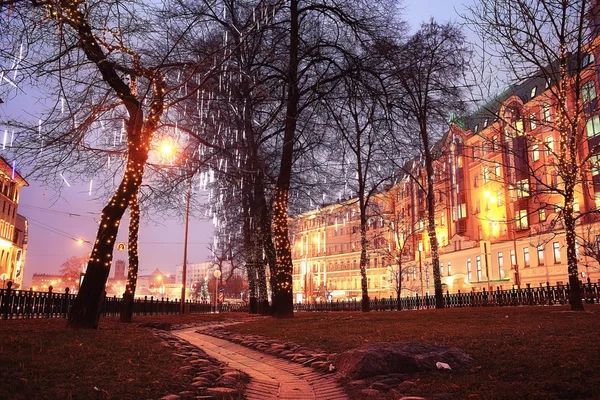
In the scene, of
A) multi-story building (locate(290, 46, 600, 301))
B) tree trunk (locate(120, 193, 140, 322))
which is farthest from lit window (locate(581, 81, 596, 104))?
tree trunk (locate(120, 193, 140, 322))

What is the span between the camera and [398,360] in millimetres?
6648

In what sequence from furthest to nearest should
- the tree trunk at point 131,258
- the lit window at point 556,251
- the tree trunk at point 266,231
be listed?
the lit window at point 556,251 → the tree trunk at point 266,231 → the tree trunk at point 131,258

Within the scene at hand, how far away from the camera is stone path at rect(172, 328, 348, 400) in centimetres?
617

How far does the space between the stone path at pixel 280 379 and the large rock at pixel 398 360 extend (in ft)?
1.33

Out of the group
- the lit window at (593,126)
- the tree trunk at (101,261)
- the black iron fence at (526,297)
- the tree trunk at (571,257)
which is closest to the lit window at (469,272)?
the black iron fence at (526,297)

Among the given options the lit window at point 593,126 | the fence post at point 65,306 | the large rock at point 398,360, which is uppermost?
the lit window at point 593,126

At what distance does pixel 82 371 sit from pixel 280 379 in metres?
3.09

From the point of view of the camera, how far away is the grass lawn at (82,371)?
4.43 metres

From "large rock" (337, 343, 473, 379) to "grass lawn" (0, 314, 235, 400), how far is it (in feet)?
7.74

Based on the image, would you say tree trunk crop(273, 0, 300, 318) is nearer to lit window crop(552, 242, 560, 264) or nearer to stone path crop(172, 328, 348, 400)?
stone path crop(172, 328, 348, 400)

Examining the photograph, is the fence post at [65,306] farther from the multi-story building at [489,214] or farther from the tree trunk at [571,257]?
the tree trunk at [571,257]

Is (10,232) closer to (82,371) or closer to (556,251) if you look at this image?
(556,251)

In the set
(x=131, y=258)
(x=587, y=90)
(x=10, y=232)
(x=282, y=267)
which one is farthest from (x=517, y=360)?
(x=10, y=232)

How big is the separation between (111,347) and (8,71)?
4.45m
